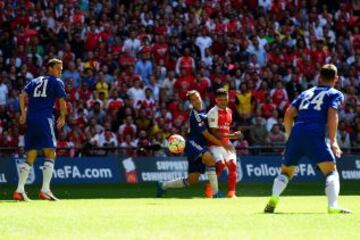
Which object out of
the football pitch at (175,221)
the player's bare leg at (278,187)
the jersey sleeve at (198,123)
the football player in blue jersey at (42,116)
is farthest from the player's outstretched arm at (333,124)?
the jersey sleeve at (198,123)

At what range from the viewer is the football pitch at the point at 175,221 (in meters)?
10.7

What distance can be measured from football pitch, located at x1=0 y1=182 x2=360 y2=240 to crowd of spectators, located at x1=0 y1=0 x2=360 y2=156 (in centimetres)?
1198

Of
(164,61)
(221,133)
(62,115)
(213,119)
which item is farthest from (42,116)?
(164,61)

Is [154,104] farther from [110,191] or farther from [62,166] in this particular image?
[110,191]

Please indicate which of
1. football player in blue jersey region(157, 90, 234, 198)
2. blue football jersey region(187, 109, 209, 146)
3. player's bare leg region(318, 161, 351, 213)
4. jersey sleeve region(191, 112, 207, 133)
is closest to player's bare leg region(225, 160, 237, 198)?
football player in blue jersey region(157, 90, 234, 198)

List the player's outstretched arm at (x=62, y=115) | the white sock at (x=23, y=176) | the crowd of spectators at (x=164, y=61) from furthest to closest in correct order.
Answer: the crowd of spectators at (x=164, y=61)
the white sock at (x=23, y=176)
the player's outstretched arm at (x=62, y=115)

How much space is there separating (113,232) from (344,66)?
970 inches

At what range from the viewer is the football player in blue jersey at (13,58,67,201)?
61.2 ft

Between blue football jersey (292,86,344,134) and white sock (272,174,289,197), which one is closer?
blue football jersey (292,86,344,134)

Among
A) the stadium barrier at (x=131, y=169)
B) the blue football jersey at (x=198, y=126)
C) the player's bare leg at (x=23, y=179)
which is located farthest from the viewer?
the stadium barrier at (x=131, y=169)

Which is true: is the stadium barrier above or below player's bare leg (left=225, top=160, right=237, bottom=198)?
below

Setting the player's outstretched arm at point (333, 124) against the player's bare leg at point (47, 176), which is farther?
the player's bare leg at point (47, 176)

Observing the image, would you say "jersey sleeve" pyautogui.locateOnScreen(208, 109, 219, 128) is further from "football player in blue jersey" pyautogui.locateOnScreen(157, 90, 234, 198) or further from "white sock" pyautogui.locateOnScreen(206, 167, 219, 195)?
"white sock" pyautogui.locateOnScreen(206, 167, 219, 195)

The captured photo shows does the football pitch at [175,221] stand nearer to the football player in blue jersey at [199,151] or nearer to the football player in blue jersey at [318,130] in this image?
the football player in blue jersey at [318,130]
